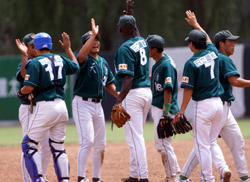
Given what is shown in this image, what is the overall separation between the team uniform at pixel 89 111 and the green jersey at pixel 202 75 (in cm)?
134

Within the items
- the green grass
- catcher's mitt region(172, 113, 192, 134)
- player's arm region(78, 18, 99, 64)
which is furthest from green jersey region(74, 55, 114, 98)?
the green grass

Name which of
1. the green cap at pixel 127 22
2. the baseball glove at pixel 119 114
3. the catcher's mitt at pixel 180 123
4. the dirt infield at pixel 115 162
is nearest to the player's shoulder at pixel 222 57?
the catcher's mitt at pixel 180 123

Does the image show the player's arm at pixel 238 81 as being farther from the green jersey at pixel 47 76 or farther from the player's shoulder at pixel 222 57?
the green jersey at pixel 47 76

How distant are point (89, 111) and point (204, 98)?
161 cm

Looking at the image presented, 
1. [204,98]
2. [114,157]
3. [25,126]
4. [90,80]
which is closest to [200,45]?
[204,98]

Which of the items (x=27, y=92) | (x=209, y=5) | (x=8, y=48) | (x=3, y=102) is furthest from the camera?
(x=8, y=48)

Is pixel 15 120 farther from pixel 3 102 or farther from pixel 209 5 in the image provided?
pixel 209 5

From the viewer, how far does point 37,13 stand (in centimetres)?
2133

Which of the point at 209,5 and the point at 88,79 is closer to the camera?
the point at 88,79

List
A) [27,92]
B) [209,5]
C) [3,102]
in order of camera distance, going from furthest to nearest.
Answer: [209,5] < [3,102] < [27,92]

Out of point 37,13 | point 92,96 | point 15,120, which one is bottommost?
point 15,120

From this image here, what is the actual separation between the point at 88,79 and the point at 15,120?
36.6ft

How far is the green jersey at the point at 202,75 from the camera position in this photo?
6.53 metres

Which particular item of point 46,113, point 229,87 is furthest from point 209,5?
point 46,113
